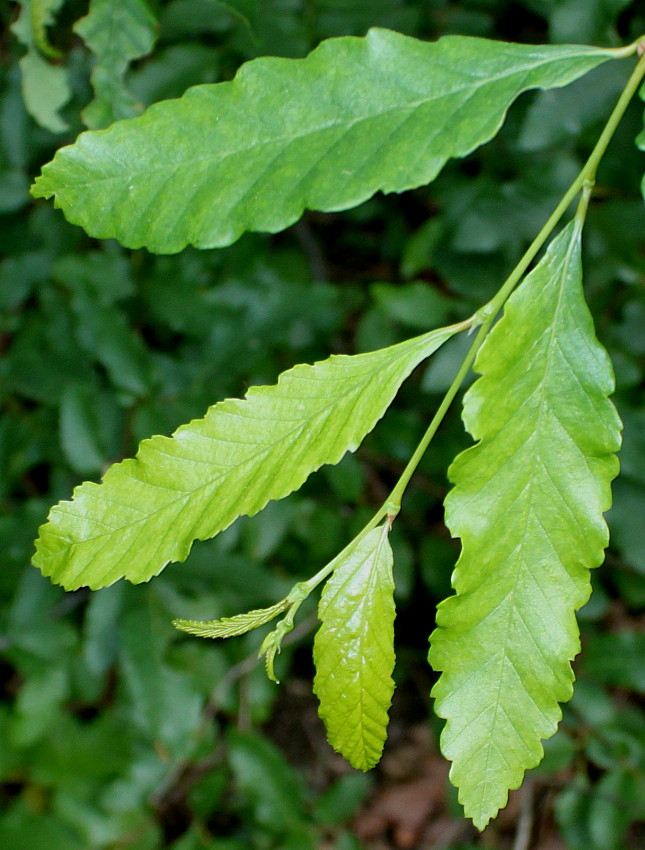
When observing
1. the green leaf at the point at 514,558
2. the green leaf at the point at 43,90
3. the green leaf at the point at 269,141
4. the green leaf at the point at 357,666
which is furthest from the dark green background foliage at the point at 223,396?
the green leaf at the point at 357,666

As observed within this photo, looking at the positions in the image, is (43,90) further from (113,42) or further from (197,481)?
(197,481)

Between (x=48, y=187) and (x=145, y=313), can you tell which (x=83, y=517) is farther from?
(x=145, y=313)

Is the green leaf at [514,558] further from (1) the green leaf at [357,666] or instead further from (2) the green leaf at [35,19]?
(2) the green leaf at [35,19]

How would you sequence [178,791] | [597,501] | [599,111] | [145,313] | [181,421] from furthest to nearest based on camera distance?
[178,791] < [145,313] < [181,421] < [599,111] < [597,501]

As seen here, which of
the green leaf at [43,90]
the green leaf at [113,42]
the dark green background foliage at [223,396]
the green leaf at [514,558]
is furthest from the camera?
the dark green background foliage at [223,396]

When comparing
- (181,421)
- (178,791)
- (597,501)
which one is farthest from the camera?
(178,791)

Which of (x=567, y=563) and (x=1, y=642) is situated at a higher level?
(x=567, y=563)

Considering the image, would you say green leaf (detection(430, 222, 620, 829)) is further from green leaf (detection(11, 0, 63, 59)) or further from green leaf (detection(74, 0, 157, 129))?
green leaf (detection(11, 0, 63, 59))

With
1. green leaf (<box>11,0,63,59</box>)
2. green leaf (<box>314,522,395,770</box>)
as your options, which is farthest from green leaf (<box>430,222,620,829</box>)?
green leaf (<box>11,0,63,59</box>)

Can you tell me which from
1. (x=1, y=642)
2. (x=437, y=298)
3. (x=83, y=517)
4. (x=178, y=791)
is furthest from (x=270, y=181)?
(x=178, y=791)
